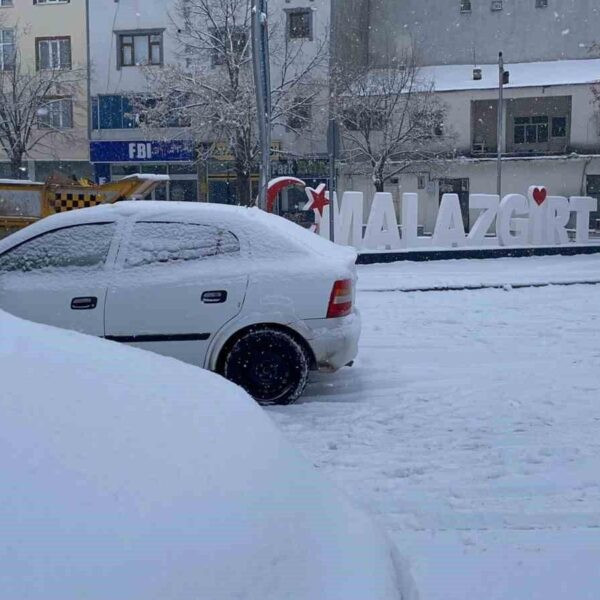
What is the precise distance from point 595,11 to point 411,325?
133 feet

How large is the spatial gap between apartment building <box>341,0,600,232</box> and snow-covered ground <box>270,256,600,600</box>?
1261 inches

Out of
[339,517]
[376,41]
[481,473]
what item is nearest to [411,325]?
[481,473]

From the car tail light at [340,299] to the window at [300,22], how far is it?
35995 mm

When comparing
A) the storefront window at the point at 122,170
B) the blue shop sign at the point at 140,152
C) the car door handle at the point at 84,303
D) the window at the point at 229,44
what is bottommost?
the car door handle at the point at 84,303

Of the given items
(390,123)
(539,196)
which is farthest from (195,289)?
(390,123)

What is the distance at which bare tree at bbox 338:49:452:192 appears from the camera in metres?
40.8

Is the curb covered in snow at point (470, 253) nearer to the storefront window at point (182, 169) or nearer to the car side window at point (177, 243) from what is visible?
the car side window at point (177, 243)

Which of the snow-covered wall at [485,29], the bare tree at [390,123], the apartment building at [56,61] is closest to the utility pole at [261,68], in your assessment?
the bare tree at [390,123]

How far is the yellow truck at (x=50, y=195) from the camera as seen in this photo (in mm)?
13680

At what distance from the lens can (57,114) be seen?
4325 cm

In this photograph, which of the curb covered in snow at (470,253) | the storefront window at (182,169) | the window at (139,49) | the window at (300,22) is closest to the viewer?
the curb covered in snow at (470,253)

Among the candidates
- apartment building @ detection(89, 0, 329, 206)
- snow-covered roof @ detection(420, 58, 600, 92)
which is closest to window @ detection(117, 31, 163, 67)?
apartment building @ detection(89, 0, 329, 206)

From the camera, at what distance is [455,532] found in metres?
4.59

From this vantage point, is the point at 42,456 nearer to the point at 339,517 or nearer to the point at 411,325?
the point at 339,517
